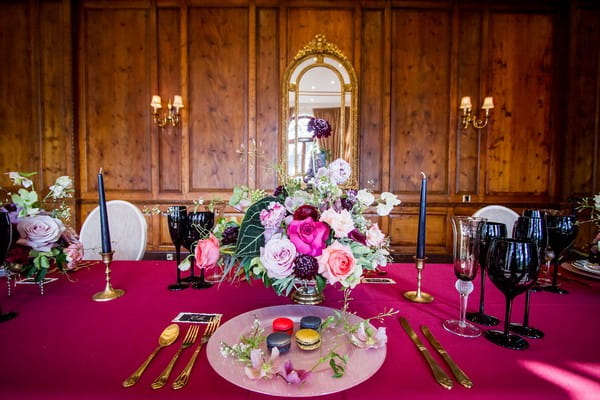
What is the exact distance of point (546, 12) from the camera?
3.56m

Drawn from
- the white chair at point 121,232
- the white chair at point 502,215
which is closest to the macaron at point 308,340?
the white chair at point 121,232

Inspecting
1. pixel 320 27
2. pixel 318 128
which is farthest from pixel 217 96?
pixel 318 128

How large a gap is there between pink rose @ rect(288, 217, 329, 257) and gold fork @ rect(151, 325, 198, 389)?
0.31 meters

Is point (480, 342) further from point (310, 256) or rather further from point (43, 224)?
point (43, 224)

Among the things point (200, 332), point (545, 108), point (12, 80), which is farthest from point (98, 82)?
point (545, 108)

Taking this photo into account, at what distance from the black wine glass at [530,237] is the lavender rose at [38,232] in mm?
1297

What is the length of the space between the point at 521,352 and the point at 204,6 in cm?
403

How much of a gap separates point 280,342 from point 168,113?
346cm

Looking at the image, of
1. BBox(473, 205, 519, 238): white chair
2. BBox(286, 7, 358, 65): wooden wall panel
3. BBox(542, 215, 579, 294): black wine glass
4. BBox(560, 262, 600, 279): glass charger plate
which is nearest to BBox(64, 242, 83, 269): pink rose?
BBox(542, 215, 579, 294): black wine glass

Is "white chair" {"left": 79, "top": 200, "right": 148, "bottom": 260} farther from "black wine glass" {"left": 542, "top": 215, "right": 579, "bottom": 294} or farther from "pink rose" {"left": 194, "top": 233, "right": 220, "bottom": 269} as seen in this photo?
"black wine glass" {"left": 542, "top": 215, "right": 579, "bottom": 294}

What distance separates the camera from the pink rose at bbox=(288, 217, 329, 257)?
31.1 inches

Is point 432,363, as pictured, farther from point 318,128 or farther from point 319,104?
point 319,104

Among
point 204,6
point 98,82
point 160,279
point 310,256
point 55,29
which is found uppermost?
point 204,6

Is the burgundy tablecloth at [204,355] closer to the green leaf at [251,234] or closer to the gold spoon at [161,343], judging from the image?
the gold spoon at [161,343]
